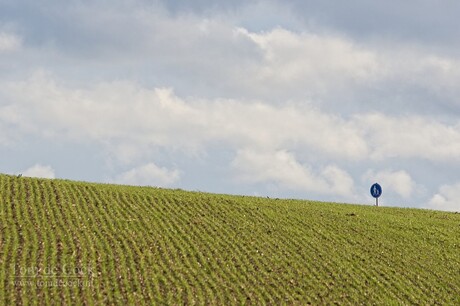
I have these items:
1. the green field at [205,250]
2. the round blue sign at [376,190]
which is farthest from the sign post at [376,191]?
the green field at [205,250]

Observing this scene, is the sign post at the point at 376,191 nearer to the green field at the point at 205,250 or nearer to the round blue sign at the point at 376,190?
the round blue sign at the point at 376,190

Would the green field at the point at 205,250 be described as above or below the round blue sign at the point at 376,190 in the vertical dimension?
below

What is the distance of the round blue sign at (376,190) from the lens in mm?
68500

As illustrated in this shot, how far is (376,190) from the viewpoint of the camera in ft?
226

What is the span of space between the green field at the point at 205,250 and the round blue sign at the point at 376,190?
9.04m

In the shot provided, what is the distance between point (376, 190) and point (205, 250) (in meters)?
28.9

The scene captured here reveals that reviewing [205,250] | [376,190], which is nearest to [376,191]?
[376,190]

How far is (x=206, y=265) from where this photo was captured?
41.6 meters

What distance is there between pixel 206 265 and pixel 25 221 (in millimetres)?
12053

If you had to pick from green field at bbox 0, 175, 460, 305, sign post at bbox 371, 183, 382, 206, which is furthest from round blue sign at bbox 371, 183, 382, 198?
green field at bbox 0, 175, 460, 305

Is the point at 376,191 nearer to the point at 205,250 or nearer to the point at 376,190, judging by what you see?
the point at 376,190

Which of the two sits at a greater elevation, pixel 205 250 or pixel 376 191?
pixel 376 191

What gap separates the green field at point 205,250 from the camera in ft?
123

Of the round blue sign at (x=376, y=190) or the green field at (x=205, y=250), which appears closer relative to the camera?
the green field at (x=205, y=250)
